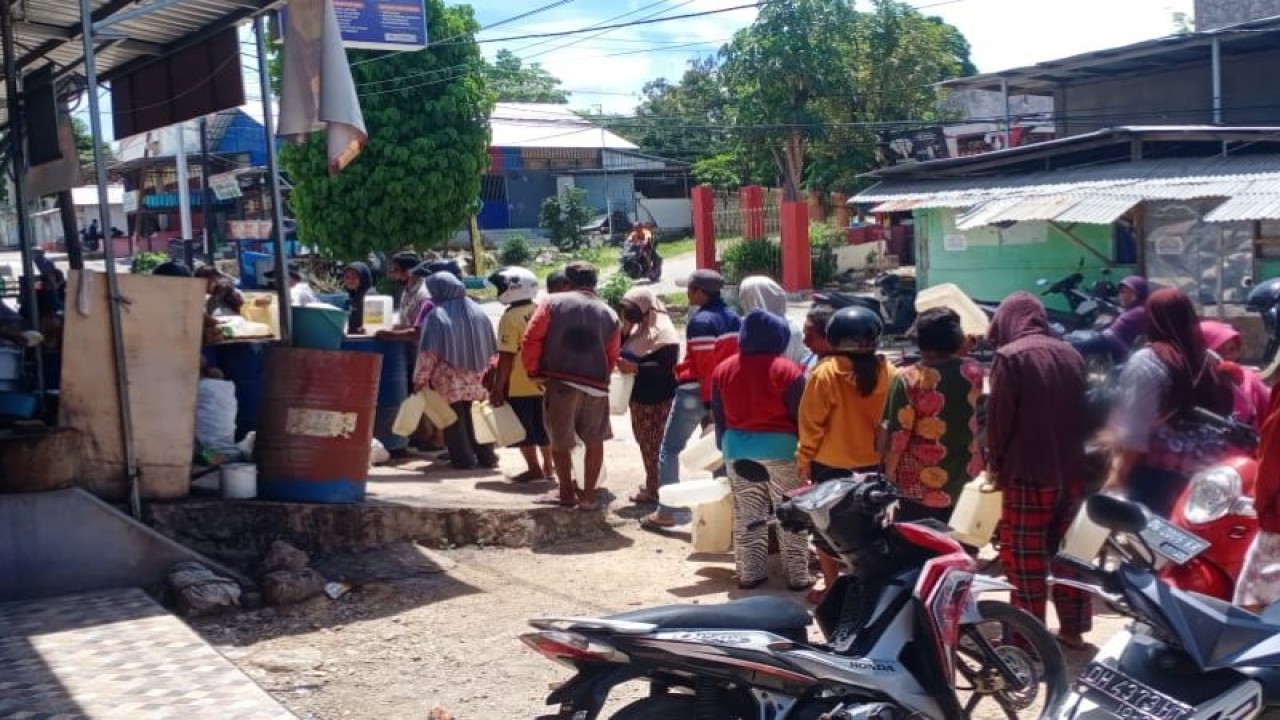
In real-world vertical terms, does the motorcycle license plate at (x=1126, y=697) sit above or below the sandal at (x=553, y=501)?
above

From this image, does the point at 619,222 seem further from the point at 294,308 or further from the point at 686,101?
the point at 294,308

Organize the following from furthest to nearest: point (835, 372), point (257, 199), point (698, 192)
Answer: point (257, 199)
point (698, 192)
point (835, 372)

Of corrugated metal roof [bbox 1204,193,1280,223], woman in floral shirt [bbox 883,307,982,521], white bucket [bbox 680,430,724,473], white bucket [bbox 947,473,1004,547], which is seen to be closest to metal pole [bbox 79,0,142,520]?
white bucket [bbox 680,430,724,473]

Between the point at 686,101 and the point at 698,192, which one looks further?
the point at 686,101

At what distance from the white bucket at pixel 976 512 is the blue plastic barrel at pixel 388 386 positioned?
5.21m

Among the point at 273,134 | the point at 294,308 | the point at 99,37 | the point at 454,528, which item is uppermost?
the point at 99,37

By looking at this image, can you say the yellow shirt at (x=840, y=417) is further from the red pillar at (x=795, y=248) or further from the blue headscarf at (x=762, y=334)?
the red pillar at (x=795, y=248)

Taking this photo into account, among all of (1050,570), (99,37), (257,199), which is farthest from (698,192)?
(1050,570)

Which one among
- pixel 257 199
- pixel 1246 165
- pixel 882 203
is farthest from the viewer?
pixel 257 199

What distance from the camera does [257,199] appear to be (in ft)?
126

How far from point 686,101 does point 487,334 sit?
4356 centimetres

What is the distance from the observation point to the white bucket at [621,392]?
26.9 feet

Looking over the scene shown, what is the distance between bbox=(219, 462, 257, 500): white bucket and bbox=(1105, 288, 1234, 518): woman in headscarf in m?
4.33

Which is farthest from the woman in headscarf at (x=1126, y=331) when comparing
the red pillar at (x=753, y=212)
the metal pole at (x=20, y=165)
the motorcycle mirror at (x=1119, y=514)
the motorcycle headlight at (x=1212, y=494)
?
the red pillar at (x=753, y=212)
